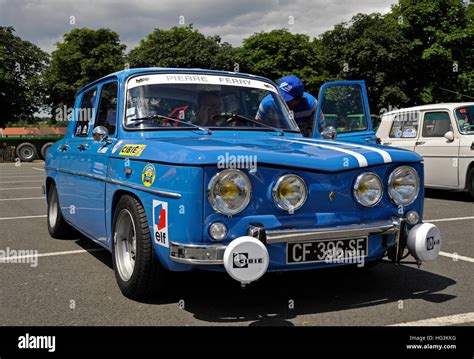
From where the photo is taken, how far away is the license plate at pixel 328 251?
326 centimetres

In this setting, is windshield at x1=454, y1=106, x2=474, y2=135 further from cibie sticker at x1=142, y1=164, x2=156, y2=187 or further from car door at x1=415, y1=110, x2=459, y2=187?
cibie sticker at x1=142, y1=164, x2=156, y2=187

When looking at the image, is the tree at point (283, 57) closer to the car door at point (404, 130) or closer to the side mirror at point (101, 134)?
the car door at point (404, 130)

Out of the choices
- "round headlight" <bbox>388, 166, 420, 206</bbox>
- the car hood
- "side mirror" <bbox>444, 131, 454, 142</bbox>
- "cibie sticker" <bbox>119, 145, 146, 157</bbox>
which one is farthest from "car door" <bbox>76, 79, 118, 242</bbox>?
"side mirror" <bbox>444, 131, 454, 142</bbox>

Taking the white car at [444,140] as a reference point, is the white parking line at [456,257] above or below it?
below

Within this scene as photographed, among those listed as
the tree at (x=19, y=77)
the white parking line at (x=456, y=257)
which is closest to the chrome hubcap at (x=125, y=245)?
the white parking line at (x=456, y=257)

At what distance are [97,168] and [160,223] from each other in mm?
1357

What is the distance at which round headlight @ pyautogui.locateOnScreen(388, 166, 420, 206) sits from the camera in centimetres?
367

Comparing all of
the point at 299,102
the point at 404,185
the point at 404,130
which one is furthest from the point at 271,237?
the point at 404,130

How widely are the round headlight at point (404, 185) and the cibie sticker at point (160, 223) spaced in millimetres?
1554

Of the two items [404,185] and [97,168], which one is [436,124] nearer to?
[404,185]

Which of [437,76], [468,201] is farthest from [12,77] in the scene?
[468,201]

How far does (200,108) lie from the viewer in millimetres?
4508
